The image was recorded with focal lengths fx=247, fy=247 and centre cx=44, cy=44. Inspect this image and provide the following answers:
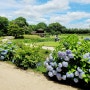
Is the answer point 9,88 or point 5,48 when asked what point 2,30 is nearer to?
point 5,48

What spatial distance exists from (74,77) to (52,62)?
1.19 metres

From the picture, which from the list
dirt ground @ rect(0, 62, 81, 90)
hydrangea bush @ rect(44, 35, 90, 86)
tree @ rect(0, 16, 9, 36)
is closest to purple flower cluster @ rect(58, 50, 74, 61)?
hydrangea bush @ rect(44, 35, 90, 86)

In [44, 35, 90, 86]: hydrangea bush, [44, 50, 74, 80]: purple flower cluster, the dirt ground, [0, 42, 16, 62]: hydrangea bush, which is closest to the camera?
the dirt ground

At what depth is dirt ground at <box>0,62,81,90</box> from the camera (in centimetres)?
739

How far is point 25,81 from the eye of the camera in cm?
810

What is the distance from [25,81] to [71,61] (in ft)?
5.39

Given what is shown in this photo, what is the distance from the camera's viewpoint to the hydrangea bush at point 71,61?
7.52 m

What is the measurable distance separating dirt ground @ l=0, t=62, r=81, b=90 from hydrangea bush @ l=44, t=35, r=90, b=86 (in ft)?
1.22

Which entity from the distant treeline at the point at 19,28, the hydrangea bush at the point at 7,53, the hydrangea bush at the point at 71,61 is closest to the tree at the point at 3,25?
the distant treeline at the point at 19,28

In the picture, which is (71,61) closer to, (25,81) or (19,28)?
(25,81)

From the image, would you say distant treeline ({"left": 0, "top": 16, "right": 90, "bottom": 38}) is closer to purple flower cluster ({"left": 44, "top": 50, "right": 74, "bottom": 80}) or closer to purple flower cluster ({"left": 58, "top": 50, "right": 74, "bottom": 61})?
purple flower cluster ({"left": 44, "top": 50, "right": 74, "bottom": 80})

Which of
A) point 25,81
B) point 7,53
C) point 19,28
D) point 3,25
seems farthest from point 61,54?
point 3,25

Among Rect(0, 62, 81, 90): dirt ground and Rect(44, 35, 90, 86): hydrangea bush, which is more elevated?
Rect(44, 35, 90, 86): hydrangea bush

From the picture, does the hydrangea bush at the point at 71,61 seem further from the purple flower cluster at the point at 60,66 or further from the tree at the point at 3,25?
the tree at the point at 3,25
